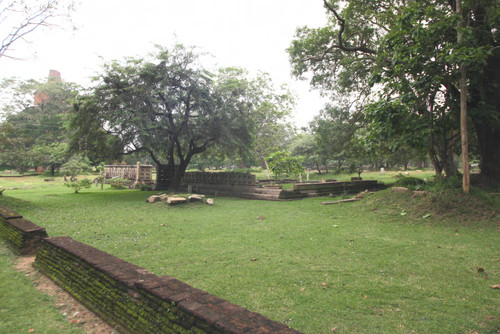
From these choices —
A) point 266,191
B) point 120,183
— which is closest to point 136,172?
point 120,183

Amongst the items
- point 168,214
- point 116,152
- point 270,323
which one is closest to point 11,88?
point 116,152

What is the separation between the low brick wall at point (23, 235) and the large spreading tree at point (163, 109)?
7.75m

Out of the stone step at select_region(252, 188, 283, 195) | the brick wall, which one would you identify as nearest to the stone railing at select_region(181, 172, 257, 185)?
the stone step at select_region(252, 188, 283, 195)

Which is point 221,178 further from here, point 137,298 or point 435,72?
point 137,298

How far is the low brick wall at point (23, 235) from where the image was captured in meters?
5.47

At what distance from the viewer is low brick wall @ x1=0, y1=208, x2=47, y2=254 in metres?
5.47

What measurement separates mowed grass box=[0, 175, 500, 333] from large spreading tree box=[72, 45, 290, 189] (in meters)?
6.06

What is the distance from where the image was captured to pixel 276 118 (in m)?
29.2

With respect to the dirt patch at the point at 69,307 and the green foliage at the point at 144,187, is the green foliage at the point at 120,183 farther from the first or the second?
the dirt patch at the point at 69,307

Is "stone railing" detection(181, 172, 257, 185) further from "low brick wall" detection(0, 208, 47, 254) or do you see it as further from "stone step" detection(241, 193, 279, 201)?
"low brick wall" detection(0, 208, 47, 254)

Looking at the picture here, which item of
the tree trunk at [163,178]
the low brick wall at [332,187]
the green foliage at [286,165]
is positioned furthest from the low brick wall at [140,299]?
the tree trunk at [163,178]

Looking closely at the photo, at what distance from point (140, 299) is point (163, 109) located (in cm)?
1451

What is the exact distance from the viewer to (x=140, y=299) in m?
2.83

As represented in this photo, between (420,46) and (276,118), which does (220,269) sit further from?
(276,118)
